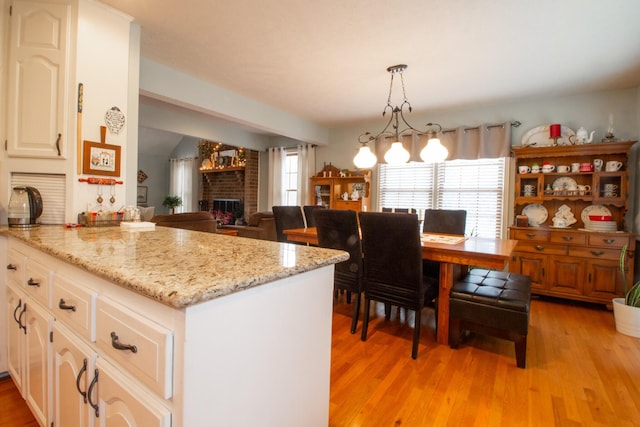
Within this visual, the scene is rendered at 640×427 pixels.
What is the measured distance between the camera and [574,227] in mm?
3539

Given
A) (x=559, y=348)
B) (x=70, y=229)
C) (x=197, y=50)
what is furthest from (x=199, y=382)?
(x=197, y=50)

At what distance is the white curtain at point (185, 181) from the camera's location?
8.51 m

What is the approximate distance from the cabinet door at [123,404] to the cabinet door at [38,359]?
0.50m

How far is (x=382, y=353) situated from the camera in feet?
7.10

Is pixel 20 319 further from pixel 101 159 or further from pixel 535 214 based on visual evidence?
pixel 535 214

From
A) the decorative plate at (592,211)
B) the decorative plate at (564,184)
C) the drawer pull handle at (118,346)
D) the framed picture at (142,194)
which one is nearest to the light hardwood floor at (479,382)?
the drawer pull handle at (118,346)

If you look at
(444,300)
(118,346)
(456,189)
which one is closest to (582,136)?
(456,189)

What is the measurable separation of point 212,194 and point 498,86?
6689 millimetres

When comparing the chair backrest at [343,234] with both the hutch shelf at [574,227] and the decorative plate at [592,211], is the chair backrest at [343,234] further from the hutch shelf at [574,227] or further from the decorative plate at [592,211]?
the decorative plate at [592,211]

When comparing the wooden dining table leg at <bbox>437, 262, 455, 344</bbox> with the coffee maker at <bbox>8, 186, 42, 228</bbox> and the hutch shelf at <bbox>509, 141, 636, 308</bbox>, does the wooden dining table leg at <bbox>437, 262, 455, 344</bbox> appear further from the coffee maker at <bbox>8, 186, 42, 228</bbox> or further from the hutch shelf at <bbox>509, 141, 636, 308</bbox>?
the coffee maker at <bbox>8, 186, 42, 228</bbox>

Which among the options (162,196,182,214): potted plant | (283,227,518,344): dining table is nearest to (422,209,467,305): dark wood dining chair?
(283,227,518,344): dining table

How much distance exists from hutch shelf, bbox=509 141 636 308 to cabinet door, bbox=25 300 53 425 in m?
4.00

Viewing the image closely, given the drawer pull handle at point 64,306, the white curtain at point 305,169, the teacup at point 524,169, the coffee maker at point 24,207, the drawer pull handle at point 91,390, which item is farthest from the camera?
the white curtain at point 305,169

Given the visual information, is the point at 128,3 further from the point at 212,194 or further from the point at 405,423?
the point at 212,194
